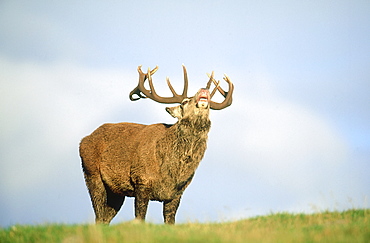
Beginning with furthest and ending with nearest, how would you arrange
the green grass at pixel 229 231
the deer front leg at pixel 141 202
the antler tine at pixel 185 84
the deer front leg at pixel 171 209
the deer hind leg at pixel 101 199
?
the deer hind leg at pixel 101 199 → the antler tine at pixel 185 84 → the deer front leg at pixel 171 209 → the deer front leg at pixel 141 202 → the green grass at pixel 229 231

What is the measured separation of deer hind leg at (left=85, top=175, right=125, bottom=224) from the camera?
13789 mm

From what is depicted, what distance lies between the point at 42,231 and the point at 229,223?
3.66 meters

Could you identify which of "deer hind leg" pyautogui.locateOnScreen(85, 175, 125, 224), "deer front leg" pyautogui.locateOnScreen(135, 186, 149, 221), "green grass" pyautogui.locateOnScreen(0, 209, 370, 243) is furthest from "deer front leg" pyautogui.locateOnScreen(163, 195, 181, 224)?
"green grass" pyautogui.locateOnScreen(0, 209, 370, 243)

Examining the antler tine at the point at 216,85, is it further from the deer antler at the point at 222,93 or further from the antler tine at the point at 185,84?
the antler tine at the point at 185,84

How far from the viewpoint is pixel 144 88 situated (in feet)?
47.3

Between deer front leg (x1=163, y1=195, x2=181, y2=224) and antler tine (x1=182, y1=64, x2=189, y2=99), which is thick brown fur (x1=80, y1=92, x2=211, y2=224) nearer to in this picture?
deer front leg (x1=163, y1=195, x2=181, y2=224)

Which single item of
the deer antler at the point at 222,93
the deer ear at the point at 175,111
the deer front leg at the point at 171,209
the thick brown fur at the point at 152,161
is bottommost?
the deer front leg at the point at 171,209

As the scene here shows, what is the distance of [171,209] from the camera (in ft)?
41.8

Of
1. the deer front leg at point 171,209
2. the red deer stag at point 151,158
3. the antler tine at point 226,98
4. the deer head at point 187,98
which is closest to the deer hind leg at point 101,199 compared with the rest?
the red deer stag at point 151,158

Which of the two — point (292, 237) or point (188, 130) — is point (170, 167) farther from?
point (292, 237)

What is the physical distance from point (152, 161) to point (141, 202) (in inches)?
39.3

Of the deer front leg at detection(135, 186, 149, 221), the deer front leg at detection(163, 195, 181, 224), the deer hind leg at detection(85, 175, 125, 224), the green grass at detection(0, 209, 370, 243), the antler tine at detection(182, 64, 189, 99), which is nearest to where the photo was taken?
the green grass at detection(0, 209, 370, 243)

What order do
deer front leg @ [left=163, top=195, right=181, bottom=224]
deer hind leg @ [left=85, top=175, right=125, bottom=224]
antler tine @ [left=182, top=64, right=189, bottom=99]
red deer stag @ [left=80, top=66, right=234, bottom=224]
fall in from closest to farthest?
red deer stag @ [left=80, top=66, right=234, bottom=224] < deer front leg @ [left=163, top=195, right=181, bottom=224] < antler tine @ [left=182, top=64, right=189, bottom=99] < deer hind leg @ [left=85, top=175, right=125, bottom=224]

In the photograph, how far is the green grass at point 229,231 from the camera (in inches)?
305
